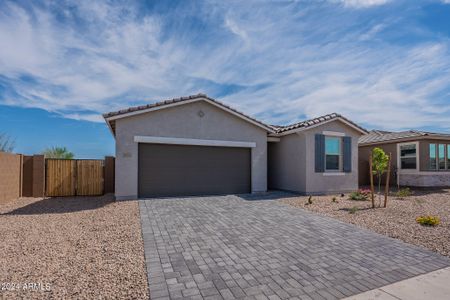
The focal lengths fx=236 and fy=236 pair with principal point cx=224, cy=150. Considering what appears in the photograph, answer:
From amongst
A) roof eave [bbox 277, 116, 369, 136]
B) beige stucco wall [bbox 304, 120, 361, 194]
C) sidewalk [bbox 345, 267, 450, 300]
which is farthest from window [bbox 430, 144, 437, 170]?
sidewalk [bbox 345, 267, 450, 300]

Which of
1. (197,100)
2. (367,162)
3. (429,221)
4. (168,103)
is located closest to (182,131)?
(168,103)

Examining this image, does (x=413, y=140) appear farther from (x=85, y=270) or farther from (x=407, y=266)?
(x=85, y=270)

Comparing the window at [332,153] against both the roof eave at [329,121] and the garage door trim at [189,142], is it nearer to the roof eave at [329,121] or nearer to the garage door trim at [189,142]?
the roof eave at [329,121]

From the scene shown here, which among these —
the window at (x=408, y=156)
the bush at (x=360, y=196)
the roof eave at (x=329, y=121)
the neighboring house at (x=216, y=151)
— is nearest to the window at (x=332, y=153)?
the neighboring house at (x=216, y=151)

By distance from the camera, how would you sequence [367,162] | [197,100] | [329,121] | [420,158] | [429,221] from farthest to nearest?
[367,162]
[420,158]
[329,121]
[197,100]
[429,221]

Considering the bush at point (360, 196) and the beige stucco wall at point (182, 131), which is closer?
the beige stucco wall at point (182, 131)

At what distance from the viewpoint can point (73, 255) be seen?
476 centimetres

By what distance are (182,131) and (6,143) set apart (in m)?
19.7

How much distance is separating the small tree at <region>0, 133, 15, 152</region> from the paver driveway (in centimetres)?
2139

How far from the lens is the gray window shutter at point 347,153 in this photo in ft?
45.6

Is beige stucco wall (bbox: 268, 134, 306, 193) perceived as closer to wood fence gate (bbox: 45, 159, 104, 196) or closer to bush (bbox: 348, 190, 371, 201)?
bush (bbox: 348, 190, 371, 201)

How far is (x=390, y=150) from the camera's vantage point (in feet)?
60.5

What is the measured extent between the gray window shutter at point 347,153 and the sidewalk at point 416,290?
10393 millimetres

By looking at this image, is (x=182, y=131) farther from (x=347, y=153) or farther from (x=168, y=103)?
(x=347, y=153)
